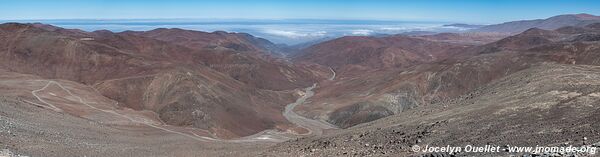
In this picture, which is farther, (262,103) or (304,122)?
(262,103)

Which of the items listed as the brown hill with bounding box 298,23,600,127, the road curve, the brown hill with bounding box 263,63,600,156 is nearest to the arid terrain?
the brown hill with bounding box 263,63,600,156

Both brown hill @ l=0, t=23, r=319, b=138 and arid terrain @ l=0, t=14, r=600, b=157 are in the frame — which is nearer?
arid terrain @ l=0, t=14, r=600, b=157

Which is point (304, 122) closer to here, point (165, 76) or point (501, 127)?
point (165, 76)

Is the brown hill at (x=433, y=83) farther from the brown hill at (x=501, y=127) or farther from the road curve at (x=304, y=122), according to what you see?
the brown hill at (x=501, y=127)

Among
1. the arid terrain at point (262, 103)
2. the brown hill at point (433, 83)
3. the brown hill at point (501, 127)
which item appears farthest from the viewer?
the brown hill at point (433, 83)

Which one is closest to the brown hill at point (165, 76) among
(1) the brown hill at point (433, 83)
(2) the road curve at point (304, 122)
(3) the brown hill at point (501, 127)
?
(2) the road curve at point (304, 122)

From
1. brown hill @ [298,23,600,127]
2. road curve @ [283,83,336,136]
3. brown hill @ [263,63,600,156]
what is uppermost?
brown hill @ [263,63,600,156]

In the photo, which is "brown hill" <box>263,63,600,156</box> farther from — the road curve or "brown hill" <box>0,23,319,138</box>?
the road curve

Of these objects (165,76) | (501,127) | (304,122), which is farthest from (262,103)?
(501,127)

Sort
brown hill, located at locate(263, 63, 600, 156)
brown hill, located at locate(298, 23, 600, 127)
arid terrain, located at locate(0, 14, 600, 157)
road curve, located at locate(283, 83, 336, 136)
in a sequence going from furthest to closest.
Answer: brown hill, located at locate(298, 23, 600, 127) → road curve, located at locate(283, 83, 336, 136) → arid terrain, located at locate(0, 14, 600, 157) → brown hill, located at locate(263, 63, 600, 156)
